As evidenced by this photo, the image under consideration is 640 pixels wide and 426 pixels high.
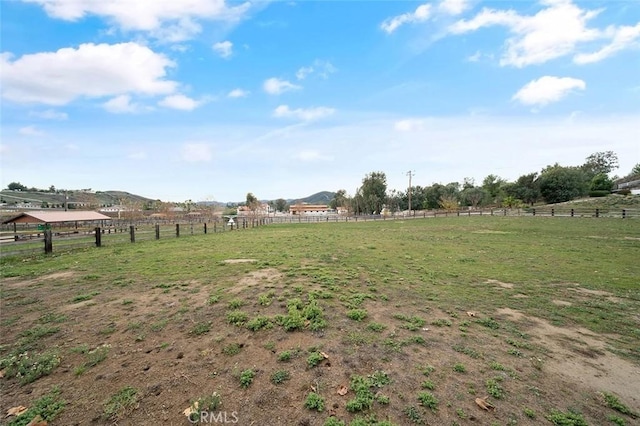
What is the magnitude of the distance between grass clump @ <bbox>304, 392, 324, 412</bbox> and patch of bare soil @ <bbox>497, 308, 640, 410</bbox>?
291 centimetres

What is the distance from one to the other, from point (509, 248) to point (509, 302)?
25.3ft

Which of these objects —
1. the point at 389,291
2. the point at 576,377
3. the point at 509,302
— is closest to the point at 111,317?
the point at 389,291

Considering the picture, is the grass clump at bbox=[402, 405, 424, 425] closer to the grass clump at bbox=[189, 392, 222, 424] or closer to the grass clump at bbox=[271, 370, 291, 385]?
the grass clump at bbox=[271, 370, 291, 385]

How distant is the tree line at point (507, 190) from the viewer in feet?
186

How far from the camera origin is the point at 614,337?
13.2 feet

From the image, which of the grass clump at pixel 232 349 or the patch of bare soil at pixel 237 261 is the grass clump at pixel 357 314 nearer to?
the grass clump at pixel 232 349

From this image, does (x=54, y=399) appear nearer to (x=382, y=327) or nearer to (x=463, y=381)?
(x=382, y=327)

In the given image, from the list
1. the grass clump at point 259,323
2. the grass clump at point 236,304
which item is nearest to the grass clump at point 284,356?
the grass clump at point 259,323

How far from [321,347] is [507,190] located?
82.1 meters

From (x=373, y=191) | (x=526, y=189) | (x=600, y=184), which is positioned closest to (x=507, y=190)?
(x=526, y=189)

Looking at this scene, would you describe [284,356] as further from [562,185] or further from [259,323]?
[562,185]

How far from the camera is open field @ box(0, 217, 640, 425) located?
2.59m

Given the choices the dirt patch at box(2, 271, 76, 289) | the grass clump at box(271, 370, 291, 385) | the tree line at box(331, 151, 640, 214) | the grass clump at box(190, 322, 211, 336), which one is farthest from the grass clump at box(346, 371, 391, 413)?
the tree line at box(331, 151, 640, 214)

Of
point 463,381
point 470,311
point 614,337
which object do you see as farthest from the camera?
point 470,311
